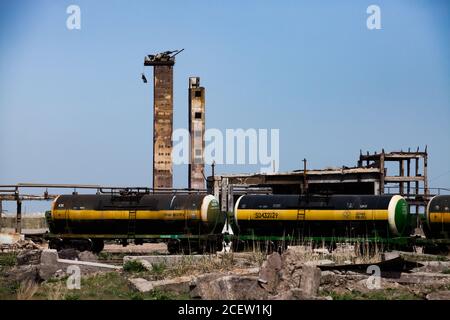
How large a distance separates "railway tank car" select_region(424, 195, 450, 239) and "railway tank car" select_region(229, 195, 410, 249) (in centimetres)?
156

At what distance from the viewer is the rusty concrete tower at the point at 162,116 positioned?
42688mm

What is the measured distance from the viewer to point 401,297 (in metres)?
15.6

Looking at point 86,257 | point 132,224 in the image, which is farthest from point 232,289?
point 132,224

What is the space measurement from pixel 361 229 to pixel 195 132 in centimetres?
1781

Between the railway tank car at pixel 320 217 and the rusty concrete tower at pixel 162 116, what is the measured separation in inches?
528

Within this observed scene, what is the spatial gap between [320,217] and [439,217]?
473cm

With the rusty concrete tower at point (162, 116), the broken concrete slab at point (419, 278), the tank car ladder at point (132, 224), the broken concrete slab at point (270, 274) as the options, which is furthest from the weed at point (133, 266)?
the rusty concrete tower at point (162, 116)

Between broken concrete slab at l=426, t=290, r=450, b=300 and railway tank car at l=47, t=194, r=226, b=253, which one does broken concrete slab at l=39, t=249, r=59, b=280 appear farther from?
broken concrete slab at l=426, t=290, r=450, b=300

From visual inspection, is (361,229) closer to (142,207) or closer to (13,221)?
(142,207)

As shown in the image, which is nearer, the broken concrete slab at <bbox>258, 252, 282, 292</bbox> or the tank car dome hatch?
the broken concrete slab at <bbox>258, 252, 282, 292</bbox>

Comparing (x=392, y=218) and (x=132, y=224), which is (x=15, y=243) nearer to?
(x=132, y=224)

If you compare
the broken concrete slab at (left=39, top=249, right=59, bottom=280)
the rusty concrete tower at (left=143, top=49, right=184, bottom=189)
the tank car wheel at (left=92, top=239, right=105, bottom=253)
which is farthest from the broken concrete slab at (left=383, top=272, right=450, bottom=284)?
the rusty concrete tower at (left=143, top=49, right=184, bottom=189)

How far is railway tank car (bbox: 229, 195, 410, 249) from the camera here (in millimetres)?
27203
